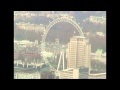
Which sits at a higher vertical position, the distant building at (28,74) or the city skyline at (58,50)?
the city skyline at (58,50)

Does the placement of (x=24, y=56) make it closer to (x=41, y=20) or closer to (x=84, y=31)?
A: (x=41, y=20)

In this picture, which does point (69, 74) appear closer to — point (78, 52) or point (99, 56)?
point (78, 52)

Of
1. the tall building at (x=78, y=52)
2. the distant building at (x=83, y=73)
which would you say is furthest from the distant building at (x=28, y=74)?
the distant building at (x=83, y=73)

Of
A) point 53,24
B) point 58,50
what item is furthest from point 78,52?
point 53,24

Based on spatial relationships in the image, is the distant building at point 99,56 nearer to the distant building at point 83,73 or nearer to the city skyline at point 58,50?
the city skyline at point 58,50

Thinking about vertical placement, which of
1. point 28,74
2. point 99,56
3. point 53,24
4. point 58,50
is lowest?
point 28,74

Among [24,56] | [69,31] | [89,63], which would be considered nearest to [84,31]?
[69,31]
